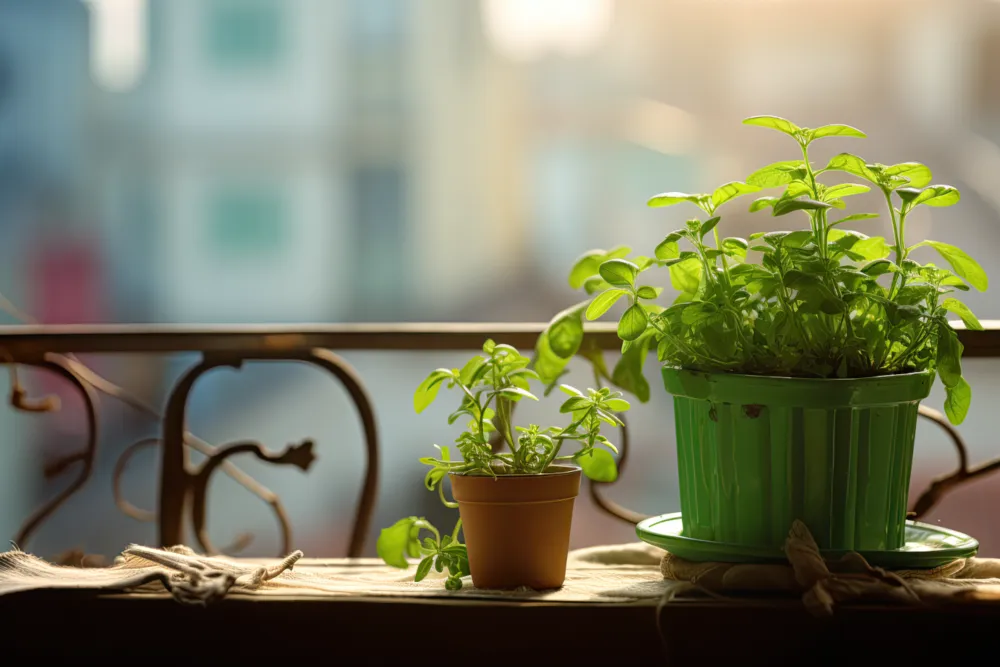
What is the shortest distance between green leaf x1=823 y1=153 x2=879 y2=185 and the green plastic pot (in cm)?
16

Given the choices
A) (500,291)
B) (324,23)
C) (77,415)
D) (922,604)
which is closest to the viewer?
(922,604)

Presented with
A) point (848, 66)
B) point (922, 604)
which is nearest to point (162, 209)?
point (848, 66)

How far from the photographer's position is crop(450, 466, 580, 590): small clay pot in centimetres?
66

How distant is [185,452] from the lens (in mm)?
1034

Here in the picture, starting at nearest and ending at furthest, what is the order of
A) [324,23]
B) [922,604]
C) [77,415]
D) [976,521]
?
[922,604], [976,521], [77,415], [324,23]

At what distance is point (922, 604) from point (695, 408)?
8.2 inches

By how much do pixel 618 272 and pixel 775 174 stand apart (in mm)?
162

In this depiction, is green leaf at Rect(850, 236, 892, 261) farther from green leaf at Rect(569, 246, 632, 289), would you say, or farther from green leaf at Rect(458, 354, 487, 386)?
green leaf at Rect(458, 354, 487, 386)

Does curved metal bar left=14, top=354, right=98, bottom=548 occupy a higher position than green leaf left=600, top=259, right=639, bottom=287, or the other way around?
green leaf left=600, top=259, right=639, bottom=287

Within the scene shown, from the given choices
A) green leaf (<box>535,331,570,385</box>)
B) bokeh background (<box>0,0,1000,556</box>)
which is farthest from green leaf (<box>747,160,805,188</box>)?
bokeh background (<box>0,0,1000,556</box>)

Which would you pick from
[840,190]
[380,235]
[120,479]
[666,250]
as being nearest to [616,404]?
[666,250]

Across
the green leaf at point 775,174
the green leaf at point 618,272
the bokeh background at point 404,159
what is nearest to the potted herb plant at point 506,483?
the green leaf at point 618,272

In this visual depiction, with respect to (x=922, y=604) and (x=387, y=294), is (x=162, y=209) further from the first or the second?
(x=922, y=604)

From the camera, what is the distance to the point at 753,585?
0.60 meters
